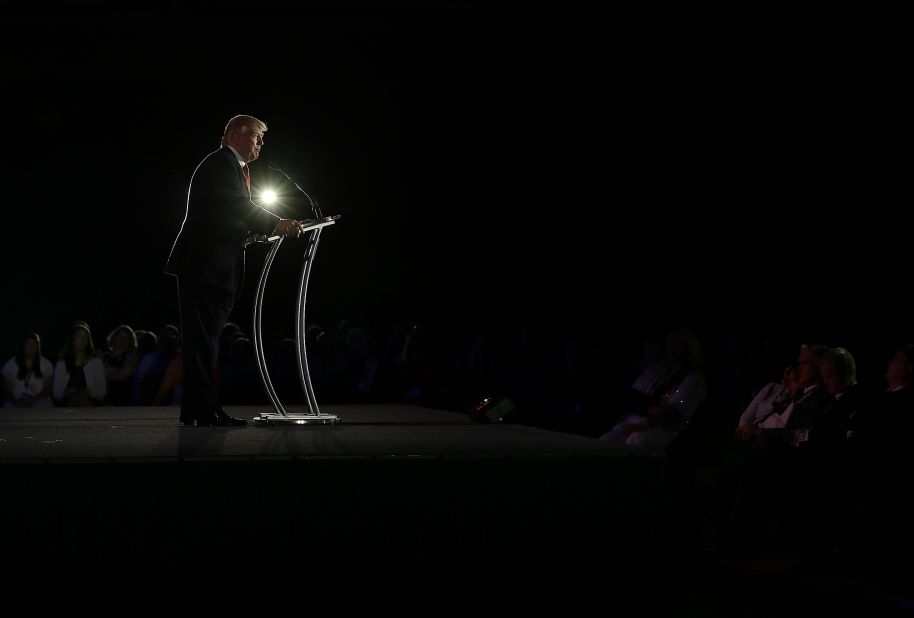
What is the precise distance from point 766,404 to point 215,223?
259 centimetres

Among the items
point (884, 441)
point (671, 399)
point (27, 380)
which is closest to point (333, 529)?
point (671, 399)

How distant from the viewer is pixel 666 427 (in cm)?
458

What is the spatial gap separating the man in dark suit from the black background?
17.3 ft

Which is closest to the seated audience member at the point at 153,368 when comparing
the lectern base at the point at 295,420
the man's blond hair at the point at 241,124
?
the lectern base at the point at 295,420

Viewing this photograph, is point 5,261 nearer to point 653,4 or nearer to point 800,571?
point 653,4

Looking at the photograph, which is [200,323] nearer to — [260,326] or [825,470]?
[260,326]

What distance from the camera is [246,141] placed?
154 inches

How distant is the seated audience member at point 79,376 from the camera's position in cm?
652

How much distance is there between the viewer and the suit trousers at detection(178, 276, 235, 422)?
3750 mm

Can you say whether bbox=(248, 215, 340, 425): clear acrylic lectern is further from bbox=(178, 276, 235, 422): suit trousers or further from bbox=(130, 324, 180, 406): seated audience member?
bbox=(130, 324, 180, 406): seated audience member

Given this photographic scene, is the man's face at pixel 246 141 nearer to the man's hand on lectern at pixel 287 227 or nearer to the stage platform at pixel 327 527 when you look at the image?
the man's hand on lectern at pixel 287 227

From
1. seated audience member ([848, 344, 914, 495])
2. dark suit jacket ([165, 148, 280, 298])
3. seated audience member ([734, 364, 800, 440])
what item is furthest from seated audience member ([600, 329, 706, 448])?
dark suit jacket ([165, 148, 280, 298])

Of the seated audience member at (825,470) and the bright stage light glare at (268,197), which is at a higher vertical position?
the bright stage light glare at (268,197)

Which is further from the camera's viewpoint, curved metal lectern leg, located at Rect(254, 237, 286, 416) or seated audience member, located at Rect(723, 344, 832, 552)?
seated audience member, located at Rect(723, 344, 832, 552)
